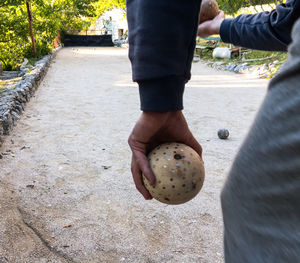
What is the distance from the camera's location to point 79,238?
241 cm

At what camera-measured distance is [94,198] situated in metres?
2.98

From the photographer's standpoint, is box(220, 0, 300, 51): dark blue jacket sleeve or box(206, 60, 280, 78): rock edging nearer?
box(220, 0, 300, 51): dark blue jacket sleeve

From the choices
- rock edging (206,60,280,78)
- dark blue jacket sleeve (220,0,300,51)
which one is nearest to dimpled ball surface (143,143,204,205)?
dark blue jacket sleeve (220,0,300,51)

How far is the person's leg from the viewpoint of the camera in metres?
0.63

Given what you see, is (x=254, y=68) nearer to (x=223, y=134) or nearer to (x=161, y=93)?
(x=223, y=134)

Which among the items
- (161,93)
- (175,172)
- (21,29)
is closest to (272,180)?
(161,93)

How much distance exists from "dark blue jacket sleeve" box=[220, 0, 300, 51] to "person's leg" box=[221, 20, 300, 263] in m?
0.83

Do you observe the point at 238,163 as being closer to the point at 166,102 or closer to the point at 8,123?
the point at 166,102

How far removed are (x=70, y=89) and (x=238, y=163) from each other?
27.0 feet

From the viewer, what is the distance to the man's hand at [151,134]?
1148 millimetres

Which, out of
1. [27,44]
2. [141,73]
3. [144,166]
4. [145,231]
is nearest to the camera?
[141,73]

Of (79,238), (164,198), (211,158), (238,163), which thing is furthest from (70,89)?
(238,163)

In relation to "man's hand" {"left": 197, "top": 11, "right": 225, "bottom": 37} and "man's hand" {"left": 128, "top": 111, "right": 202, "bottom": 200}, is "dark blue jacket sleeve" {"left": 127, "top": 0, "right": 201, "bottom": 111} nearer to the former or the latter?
"man's hand" {"left": 128, "top": 111, "right": 202, "bottom": 200}

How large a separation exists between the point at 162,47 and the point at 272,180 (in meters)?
0.54
